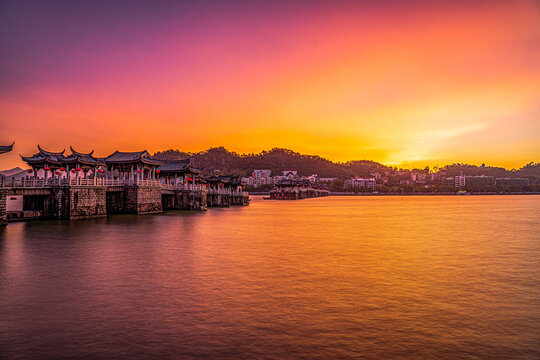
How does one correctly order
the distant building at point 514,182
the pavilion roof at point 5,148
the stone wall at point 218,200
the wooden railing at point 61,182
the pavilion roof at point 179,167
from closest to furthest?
the pavilion roof at point 5,148
the wooden railing at point 61,182
the pavilion roof at point 179,167
the stone wall at point 218,200
the distant building at point 514,182

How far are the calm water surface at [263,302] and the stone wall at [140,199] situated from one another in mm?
17798

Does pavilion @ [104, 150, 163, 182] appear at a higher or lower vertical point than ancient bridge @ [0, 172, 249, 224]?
higher

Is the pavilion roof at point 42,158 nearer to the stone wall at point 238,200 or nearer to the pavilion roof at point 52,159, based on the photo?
the pavilion roof at point 52,159

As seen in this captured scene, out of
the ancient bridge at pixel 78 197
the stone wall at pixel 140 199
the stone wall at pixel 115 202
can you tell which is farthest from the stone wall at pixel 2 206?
the stone wall at pixel 140 199

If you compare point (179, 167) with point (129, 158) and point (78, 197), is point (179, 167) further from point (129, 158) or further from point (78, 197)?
point (78, 197)

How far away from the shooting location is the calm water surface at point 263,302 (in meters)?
6.65

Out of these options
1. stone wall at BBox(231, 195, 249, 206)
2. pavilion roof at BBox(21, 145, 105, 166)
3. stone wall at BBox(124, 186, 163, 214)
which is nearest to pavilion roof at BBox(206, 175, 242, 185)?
stone wall at BBox(231, 195, 249, 206)

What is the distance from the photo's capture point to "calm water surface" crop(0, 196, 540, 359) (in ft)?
21.8

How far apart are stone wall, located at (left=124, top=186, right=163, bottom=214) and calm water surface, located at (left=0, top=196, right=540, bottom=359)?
17.8 meters

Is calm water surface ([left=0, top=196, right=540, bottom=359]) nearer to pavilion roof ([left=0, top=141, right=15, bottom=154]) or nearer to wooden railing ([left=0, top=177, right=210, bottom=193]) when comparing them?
pavilion roof ([left=0, top=141, right=15, bottom=154])

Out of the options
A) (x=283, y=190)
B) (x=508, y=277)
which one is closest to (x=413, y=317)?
(x=508, y=277)

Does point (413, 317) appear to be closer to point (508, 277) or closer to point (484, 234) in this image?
point (508, 277)

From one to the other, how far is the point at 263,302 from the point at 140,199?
30.9m

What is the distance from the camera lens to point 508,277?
12805mm
